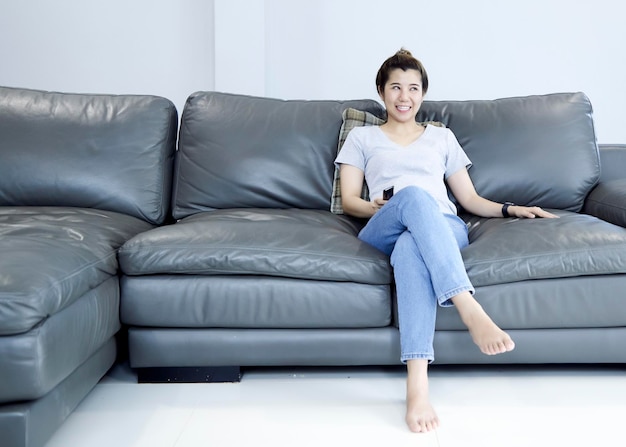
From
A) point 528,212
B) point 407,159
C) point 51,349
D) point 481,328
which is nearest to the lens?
point 51,349

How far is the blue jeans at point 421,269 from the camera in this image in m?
1.75

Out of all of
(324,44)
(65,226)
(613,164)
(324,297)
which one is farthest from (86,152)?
(613,164)

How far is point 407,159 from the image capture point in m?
2.35

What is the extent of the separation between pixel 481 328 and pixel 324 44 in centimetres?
194

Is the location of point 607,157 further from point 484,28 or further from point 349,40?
point 349,40

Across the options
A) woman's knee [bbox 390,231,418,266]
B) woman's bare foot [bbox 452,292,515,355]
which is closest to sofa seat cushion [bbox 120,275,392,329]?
woman's knee [bbox 390,231,418,266]

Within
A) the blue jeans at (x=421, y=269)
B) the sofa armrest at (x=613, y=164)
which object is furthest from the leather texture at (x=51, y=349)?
the sofa armrest at (x=613, y=164)

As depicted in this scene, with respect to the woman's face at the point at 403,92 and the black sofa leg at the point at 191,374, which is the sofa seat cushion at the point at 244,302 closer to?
the black sofa leg at the point at 191,374

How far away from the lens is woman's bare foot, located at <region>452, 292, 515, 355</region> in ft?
5.49

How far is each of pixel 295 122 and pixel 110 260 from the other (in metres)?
1.03

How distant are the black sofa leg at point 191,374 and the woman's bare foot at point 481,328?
2.29ft

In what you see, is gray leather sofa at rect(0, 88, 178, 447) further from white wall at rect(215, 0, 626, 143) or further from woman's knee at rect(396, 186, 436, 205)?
woman's knee at rect(396, 186, 436, 205)

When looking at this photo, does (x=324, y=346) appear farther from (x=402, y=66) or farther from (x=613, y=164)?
(x=613, y=164)

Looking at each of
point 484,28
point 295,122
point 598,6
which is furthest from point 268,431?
point 598,6
